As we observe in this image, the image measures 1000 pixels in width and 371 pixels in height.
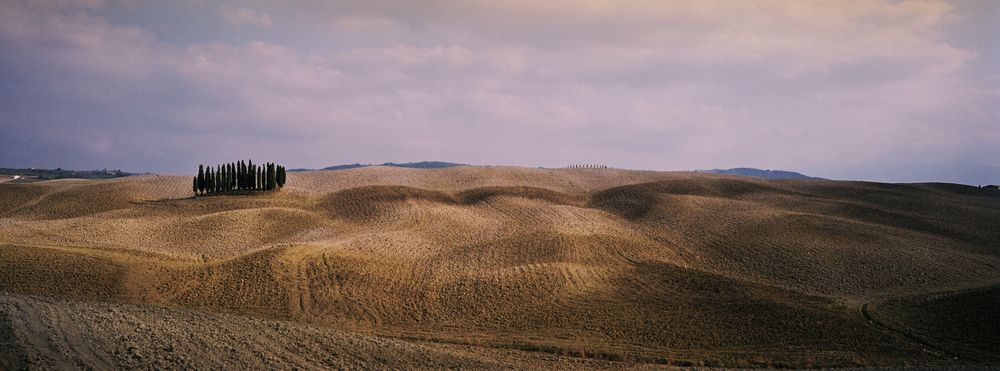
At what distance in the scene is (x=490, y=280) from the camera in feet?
85.3

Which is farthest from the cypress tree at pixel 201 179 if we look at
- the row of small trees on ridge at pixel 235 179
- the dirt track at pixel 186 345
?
the dirt track at pixel 186 345

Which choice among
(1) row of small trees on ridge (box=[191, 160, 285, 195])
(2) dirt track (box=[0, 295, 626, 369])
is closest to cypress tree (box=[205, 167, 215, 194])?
(1) row of small trees on ridge (box=[191, 160, 285, 195])

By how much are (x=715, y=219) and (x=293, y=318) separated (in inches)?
1231

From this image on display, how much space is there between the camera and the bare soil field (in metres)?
15.3

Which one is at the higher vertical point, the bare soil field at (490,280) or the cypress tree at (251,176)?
the cypress tree at (251,176)

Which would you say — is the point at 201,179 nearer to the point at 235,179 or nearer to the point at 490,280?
the point at 235,179

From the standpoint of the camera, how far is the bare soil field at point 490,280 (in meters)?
15.3

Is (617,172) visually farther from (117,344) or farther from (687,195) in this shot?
(117,344)

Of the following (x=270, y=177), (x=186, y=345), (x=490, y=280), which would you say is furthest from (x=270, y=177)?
(x=186, y=345)

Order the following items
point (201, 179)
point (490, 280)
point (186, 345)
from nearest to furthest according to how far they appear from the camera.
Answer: point (186, 345) < point (490, 280) < point (201, 179)

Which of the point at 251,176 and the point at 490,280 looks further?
the point at 251,176

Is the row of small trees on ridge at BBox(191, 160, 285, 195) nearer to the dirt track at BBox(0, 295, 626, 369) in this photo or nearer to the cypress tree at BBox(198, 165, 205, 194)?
the cypress tree at BBox(198, 165, 205, 194)

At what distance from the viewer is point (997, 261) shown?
3170 cm

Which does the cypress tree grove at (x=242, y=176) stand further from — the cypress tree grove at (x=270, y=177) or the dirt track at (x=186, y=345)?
the dirt track at (x=186, y=345)
